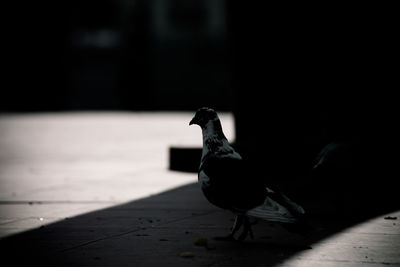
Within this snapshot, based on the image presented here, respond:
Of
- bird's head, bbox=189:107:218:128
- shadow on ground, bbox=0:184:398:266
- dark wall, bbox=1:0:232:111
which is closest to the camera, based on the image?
shadow on ground, bbox=0:184:398:266

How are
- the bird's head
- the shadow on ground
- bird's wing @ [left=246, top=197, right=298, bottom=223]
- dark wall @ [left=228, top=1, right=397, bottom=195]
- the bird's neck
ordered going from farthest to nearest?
dark wall @ [left=228, top=1, right=397, bottom=195] → the bird's head → the bird's neck → bird's wing @ [left=246, top=197, right=298, bottom=223] → the shadow on ground

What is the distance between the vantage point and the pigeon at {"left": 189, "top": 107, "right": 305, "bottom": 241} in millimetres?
6153

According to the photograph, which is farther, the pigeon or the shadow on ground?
the pigeon

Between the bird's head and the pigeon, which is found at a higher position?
the bird's head

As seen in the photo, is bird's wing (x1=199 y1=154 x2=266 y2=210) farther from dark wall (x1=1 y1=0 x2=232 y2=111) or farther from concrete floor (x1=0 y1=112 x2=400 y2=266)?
dark wall (x1=1 y1=0 x2=232 y2=111)

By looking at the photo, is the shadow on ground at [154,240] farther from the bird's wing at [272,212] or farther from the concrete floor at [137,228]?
the bird's wing at [272,212]

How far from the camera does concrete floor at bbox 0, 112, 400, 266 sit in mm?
6016

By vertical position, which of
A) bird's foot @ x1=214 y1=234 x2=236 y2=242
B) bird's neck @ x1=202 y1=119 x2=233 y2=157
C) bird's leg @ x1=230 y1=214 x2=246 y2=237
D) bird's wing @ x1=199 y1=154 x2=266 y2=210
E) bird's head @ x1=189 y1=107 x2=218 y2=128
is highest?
bird's head @ x1=189 y1=107 x2=218 y2=128

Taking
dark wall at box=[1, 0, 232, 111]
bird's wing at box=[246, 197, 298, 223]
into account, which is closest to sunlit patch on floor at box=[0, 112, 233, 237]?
bird's wing at box=[246, 197, 298, 223]

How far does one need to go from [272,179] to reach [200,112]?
15.0 feet

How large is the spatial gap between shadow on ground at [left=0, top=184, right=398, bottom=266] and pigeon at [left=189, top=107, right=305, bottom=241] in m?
0.35

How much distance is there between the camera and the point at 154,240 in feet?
22.2

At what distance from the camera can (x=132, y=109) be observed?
4725 centimetres

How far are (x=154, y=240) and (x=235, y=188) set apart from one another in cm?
102
